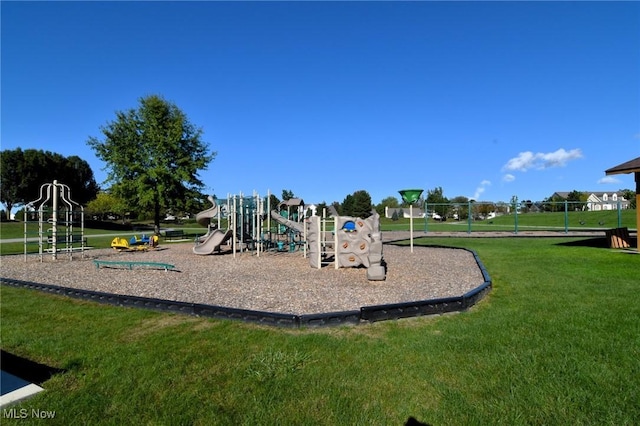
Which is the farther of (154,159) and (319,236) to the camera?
(154,159)

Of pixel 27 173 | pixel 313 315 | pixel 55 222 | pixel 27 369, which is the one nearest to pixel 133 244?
pixel 55 222

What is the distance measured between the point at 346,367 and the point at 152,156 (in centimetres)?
3066

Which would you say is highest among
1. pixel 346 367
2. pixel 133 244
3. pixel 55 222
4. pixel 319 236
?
pixel 55 222

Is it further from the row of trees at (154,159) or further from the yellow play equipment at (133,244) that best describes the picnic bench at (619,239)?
the yellow play equipment at (133,244)

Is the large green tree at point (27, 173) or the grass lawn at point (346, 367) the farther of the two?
the large green tree at point (27, 173)

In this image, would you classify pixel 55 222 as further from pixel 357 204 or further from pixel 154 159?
pixel 357 204

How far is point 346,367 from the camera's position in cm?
397

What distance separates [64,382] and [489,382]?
169 inches

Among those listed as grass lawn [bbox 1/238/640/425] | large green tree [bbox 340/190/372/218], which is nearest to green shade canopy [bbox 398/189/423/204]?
grass lawn [bbox 1/238/640/425]

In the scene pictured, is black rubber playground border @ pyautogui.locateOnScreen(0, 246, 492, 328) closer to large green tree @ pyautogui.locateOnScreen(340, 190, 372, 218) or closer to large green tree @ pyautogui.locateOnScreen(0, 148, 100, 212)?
large green tree @ pyautogui.locateOnScreen(0, 148, 100, 212)

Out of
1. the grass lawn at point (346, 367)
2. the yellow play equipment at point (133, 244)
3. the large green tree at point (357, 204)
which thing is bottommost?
the grass lawn at point (346, 367)

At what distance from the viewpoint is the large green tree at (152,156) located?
29.2 m

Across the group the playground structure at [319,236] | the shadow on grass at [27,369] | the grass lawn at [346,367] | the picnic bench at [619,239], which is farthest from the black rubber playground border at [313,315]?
the picnic bench at [619,239]

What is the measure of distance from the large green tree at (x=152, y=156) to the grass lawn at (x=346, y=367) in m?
24.3
